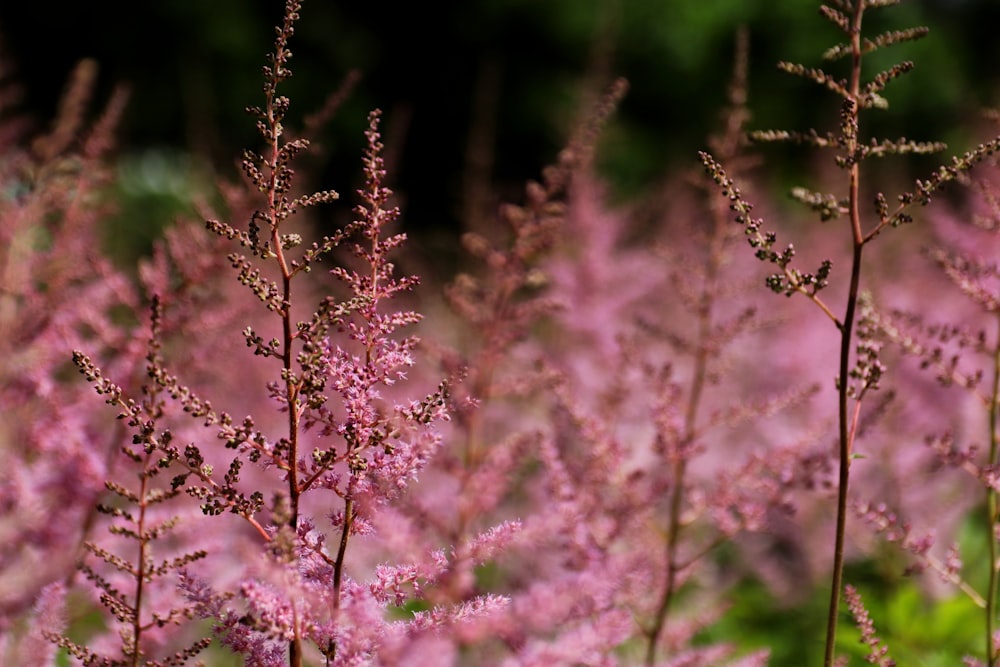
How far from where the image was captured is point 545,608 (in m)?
A: 0.92

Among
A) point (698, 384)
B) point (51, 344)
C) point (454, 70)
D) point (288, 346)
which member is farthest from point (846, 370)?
point (454, 70)

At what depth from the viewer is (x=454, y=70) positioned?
11.8 metres

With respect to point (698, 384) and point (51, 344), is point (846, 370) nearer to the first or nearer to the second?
point (698, 384)

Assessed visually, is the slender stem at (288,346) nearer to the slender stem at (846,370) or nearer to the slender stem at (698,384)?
the slender stem at (846,370)

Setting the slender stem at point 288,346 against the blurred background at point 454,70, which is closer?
the slender stem at point 288,346

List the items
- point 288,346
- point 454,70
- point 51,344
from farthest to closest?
1. point 454,70
2. point 51,344
3. point 288,346

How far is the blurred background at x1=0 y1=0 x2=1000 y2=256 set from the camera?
10.3m

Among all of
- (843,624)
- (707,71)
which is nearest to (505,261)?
(843,624)

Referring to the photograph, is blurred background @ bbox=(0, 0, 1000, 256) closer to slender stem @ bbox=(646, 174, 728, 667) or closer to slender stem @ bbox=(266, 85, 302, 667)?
slender stem @ bbox=(646, 174, 728, 667)

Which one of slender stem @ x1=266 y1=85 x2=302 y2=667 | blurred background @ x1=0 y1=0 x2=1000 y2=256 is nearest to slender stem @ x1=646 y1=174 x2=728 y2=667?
slender stem @ x1=266 y1=85 x2=302 y2=667

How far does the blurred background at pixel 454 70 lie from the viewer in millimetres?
10328

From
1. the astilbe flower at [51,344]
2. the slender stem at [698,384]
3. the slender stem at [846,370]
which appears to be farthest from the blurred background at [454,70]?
the slender stem at [846,370]

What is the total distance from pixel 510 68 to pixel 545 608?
1113 centimetres

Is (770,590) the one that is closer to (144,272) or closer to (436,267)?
(144,272)
